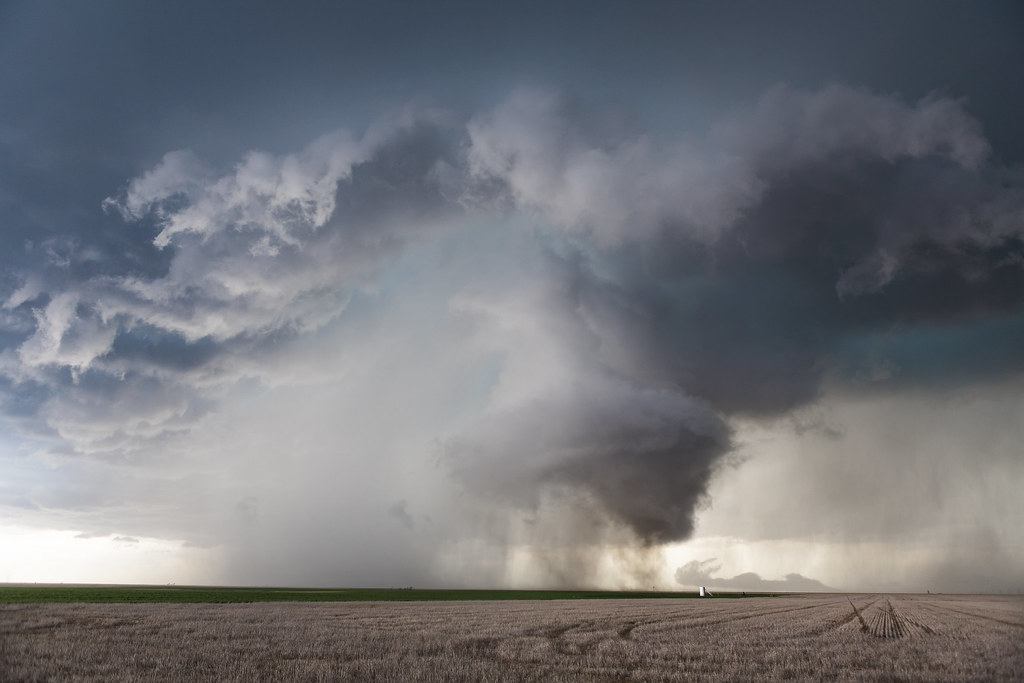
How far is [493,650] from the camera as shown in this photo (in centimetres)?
2917

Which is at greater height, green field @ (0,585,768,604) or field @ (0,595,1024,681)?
field @ (0,595,1024,681)

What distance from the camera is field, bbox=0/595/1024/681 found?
22438 mm

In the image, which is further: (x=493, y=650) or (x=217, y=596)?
(x=217, y=596)

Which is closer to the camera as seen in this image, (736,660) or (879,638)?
(736,660)

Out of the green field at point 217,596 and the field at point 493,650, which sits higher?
the field at point 493,650

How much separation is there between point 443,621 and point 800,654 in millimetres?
27665

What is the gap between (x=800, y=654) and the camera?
28.4 meters

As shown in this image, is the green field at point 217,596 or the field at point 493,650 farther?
the green field at point 217,596

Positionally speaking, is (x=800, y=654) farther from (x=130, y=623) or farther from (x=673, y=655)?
(x=130, y=623)

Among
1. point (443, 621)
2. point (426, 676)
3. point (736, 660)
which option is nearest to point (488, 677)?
point (426, 676)

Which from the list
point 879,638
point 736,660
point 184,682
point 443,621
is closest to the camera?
point 184,682

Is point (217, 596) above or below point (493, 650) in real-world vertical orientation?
below

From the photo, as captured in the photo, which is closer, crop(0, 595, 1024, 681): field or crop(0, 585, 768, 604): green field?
crop(0, 595, 1024, 681): field

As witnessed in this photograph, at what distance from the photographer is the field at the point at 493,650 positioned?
883 inches
